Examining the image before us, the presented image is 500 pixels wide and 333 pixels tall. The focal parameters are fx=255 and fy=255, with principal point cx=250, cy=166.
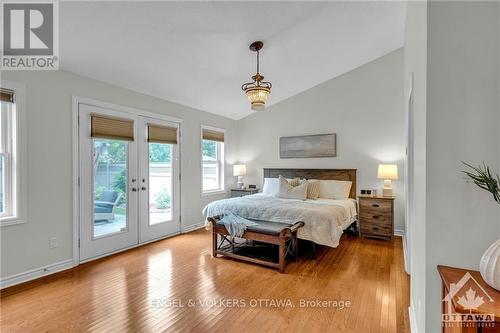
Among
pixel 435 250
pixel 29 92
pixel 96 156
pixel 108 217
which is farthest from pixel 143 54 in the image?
pixel 435 250

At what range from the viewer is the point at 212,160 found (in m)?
5.61

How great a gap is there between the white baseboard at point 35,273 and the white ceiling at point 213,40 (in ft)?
7.70

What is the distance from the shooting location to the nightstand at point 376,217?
4.19 metres

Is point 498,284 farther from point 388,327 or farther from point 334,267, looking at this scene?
point 334,267

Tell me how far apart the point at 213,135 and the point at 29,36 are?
3326 mm

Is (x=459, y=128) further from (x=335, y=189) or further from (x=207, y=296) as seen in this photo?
(x=335, y=189)

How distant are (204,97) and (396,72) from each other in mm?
3445

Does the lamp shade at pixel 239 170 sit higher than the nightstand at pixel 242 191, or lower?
higher

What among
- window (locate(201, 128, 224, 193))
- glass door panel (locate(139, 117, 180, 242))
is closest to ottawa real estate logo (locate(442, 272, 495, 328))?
glass door panel (locate(139, 117, 180, 242))

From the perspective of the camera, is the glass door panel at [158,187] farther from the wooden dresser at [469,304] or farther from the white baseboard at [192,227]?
the wooden dresser at [469,304]

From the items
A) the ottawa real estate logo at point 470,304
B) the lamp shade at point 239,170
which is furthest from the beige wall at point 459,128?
the lamp shade at point 239,170

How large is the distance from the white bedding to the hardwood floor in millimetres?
379

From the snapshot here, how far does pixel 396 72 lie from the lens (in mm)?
4496

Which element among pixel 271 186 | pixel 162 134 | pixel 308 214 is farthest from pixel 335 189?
pixel 162 134
